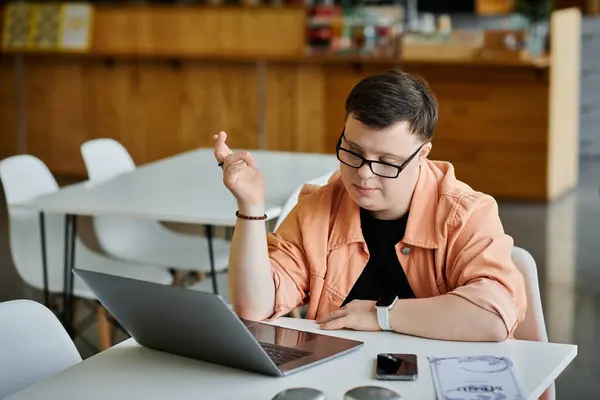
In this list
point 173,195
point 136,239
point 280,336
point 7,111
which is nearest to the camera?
point 280,336

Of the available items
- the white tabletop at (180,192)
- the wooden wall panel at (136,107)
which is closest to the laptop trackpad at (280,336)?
the white tabletop at (180,192)

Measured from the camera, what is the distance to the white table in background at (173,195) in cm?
379

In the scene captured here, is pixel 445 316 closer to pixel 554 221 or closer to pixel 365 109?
pixel 365 109

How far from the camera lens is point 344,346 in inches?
83.2

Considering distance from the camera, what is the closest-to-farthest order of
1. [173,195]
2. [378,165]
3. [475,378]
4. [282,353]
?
[475,378] < [282,353] < [378,165] < [173,195]

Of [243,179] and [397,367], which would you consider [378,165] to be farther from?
[397,367]

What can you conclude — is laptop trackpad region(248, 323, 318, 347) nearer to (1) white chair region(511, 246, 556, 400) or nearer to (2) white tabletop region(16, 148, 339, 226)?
(1) white chair region(511, 246, 556, 400)

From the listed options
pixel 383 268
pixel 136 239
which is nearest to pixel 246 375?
pixel 383 268

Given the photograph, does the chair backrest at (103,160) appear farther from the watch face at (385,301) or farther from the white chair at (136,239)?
the watch face at (385,301)

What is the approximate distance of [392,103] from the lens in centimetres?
227

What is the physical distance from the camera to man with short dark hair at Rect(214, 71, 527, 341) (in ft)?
7.36

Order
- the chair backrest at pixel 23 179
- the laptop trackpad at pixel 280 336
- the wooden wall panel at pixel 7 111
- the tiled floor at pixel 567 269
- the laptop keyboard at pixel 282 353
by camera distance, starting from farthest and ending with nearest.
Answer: the wooden wall panel at pixel 7 111 → the tiled floor at pixel 567 269 → the chair backrest at pixel 23 179 → the laptop trackpad at pixel 280 336 → the laptop keyboard at pixel 282 353

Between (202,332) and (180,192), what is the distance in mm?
2229

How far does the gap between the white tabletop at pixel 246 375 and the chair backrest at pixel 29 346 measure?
0.19 m
